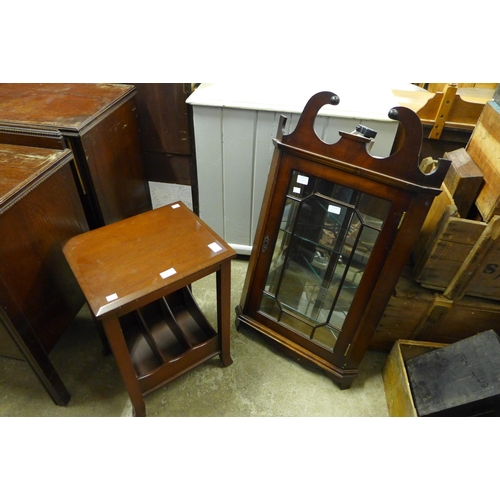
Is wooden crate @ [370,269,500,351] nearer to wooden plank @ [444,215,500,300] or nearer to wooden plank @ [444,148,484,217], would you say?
wooden plank @ [444,215,500,300]

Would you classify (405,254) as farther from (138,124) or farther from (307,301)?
(138,124)

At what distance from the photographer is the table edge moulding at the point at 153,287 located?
1009mm

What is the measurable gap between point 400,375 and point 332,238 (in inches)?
24.3

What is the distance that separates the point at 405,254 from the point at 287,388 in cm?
77

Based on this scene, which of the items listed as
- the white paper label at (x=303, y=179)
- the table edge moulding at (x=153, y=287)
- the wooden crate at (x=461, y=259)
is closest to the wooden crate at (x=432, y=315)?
the wooden crate at (x=461, y=259)

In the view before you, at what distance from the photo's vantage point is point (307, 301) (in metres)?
1.44

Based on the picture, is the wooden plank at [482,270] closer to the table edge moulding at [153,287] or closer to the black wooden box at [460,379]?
the black wooden box at [460,379]

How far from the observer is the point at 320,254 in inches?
51.0

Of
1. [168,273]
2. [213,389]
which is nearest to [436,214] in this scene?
[168,273]

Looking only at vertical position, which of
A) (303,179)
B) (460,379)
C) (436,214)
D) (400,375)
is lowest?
(400,375)

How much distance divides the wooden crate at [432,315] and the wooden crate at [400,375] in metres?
0.07

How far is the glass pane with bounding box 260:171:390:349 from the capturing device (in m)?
1.11

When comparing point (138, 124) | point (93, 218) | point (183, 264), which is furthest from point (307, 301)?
point (138, 124)

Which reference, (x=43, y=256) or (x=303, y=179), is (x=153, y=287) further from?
(x=303, y=179)
